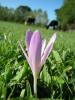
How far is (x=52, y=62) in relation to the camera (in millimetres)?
1887

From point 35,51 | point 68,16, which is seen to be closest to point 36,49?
point 35,51

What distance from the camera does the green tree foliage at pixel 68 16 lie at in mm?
53266

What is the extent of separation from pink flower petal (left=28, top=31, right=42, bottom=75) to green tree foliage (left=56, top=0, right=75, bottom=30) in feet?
168

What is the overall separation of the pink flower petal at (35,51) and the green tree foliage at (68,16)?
168 ft

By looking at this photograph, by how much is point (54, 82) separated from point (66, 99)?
9 centimetres

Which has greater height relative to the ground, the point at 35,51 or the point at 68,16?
the point at 35,51

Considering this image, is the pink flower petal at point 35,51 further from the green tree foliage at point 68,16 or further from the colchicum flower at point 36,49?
the green tree foliage at point 68,16

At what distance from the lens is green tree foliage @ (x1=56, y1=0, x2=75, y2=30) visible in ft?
175

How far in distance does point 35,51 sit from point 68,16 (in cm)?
5401

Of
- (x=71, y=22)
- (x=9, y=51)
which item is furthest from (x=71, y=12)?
(x=9, y=51)

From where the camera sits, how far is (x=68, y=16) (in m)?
54.6

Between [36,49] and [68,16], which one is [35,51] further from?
[68,16]

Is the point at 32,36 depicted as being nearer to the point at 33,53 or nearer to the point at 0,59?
the point at 33,53

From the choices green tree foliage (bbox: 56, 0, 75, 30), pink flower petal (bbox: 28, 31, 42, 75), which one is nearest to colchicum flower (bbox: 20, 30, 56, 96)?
pink flower petal (bbox: 28, 31, 42, 75)
